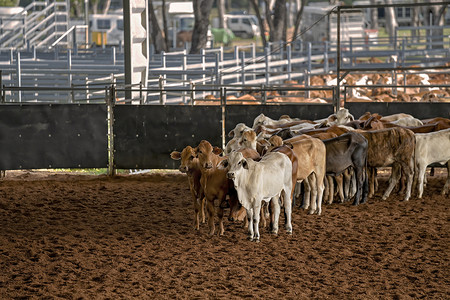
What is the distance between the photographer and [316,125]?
13.5 metres

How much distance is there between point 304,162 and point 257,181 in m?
1.59

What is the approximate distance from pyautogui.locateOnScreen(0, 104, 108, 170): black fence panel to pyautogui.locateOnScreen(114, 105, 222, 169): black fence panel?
0.35 metres

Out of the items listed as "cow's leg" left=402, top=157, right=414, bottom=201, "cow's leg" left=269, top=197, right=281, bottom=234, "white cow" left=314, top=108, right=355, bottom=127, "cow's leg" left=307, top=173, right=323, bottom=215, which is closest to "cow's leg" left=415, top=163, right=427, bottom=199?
"cow's leg" left=402, top=157, right=414, bottom=201


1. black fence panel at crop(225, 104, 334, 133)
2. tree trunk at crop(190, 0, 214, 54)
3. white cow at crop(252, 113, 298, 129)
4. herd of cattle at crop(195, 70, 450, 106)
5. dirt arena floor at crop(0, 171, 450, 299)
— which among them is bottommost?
dirt arena floor at crop(0, 171, 450, 299)

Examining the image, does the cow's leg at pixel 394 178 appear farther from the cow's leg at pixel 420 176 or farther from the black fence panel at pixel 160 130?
the black fence panel at pixel 160 130

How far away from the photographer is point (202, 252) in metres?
9.41

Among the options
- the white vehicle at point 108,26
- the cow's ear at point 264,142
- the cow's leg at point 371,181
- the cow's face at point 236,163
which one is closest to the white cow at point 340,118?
the cow's leg at point 371,181

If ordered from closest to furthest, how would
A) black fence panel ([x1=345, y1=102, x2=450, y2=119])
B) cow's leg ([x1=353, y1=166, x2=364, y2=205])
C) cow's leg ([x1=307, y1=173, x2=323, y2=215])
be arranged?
1. cow's leg ([x1=307, y1=173, x2=323, y2=215])
2. cow's leg ([x1=353, y1=166, x2=364, y2=205])
3. black fence panel ([x1=345, y1=102, x2=450, y2=119])

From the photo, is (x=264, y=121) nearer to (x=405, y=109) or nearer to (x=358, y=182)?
(x=358, y=182)

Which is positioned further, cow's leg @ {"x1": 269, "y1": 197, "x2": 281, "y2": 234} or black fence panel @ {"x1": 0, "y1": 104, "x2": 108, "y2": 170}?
black fence panel @ {"x1": 0, "y1": 104, "x2": 108, "y2": 170}

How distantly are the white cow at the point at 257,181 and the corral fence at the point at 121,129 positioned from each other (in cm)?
494

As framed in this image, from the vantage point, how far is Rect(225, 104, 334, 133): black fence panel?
49.4ft

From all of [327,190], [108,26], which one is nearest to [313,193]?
[327,190]

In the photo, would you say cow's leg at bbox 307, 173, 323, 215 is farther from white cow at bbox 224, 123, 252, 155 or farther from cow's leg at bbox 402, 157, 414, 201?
cow's leg at bbox 402, 157, 414, 201
